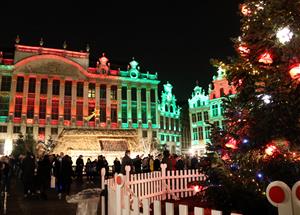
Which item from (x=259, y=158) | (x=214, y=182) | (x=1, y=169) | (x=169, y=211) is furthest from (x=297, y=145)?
(x=1, y=169)

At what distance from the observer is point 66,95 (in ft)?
172

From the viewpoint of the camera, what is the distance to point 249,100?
243 inches

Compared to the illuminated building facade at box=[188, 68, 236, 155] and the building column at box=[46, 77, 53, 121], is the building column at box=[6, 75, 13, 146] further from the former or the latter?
the illuminated building facade at box=[188, 68, 236, 155]

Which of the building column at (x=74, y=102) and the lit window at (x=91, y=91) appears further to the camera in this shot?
the lit window at (x=91, y=91)

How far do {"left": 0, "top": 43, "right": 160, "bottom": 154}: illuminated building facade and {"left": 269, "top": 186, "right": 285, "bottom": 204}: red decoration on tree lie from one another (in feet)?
151

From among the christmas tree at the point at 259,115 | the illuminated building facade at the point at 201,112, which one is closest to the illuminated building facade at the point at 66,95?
the illuminated building facade at the point at 201,112

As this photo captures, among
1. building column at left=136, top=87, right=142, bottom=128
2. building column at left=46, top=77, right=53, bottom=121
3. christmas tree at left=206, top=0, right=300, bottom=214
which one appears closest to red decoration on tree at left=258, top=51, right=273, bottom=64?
christmas tree at left=206, top=0, right=300, bottom=214

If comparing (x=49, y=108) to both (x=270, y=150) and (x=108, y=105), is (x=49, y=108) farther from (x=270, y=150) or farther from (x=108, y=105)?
(x=270, y=150)

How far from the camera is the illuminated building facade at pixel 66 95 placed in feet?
161

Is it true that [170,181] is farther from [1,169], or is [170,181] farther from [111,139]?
[111,139]

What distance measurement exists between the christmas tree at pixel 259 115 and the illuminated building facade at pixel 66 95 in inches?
1652

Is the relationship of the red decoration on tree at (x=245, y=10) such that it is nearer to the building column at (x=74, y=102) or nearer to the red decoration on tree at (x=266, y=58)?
the red decoration on tree at (x=266, y=58)

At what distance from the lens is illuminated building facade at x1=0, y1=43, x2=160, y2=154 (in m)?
49.1

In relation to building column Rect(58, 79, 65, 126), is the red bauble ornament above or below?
below
